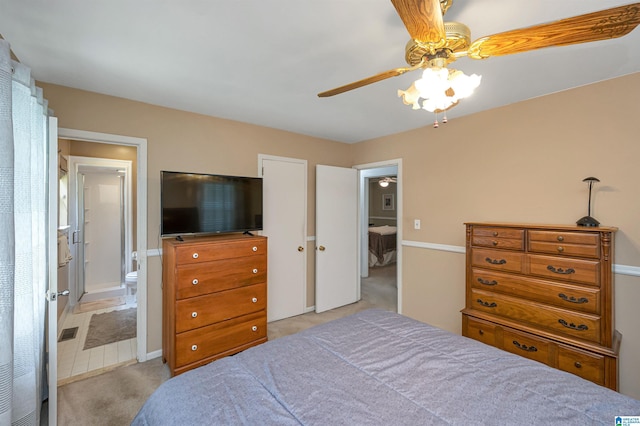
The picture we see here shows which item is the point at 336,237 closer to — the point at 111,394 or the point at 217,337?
the point at 217,337

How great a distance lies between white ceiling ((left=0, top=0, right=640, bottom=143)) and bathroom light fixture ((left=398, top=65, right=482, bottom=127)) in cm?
39

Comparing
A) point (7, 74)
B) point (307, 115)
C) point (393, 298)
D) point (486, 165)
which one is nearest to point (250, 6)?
point (7, 74)

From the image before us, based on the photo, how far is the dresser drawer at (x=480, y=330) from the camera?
2.29 m

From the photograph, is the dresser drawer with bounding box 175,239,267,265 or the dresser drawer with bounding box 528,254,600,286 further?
the dresser drawer with bounding box 175,239,267,265

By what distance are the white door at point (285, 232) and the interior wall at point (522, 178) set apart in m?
1.31

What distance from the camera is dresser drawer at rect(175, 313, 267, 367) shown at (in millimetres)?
2320

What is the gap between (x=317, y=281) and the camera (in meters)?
3.79

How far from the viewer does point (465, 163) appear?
2959 mm

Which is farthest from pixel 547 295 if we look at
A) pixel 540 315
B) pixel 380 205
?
pixel 380 205

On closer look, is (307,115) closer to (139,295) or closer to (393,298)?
(139,295)

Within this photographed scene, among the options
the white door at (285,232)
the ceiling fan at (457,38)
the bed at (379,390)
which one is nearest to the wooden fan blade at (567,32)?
the ceiling fan at (457,38)

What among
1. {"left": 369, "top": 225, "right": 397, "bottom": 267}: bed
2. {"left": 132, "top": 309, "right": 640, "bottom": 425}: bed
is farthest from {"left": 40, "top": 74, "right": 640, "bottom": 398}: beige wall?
{"left": 369, "top": 225, "right": 397, "bottom": 267}: bed

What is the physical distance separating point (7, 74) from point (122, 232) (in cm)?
442

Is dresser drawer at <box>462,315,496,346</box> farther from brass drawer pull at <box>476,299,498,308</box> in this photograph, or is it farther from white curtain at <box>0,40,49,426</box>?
white curtain at <box>0,40,49,426</box>
